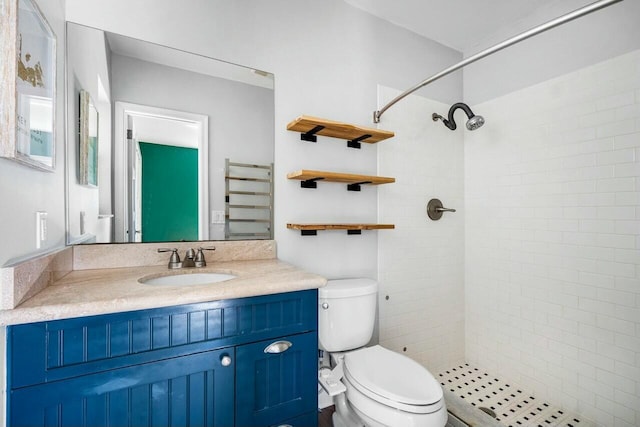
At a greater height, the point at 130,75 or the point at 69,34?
the point at 69,34

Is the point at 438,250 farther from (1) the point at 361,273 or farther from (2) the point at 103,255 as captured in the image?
(2) the point at 103,255

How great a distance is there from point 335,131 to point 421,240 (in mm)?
1081

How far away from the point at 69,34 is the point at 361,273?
195cm

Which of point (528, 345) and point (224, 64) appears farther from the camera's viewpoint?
point (528, 345)

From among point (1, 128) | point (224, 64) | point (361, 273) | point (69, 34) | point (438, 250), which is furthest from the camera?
point (438, 250)

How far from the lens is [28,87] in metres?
0.93

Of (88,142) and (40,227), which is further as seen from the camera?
(88,142)

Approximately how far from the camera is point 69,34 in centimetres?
134

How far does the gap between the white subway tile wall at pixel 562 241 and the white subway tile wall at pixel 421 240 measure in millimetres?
140

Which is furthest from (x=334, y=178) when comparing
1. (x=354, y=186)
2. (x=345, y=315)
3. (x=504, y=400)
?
(x=504, y=400)

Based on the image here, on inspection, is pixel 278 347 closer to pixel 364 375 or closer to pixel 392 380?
pixel 364 375

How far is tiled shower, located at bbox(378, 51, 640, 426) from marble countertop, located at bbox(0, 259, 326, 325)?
1101 mm

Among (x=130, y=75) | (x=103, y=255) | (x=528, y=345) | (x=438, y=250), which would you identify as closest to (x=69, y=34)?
(x=130, y=75)

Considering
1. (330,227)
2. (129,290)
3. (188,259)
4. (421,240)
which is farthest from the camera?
(421,240)
